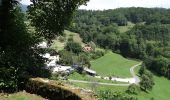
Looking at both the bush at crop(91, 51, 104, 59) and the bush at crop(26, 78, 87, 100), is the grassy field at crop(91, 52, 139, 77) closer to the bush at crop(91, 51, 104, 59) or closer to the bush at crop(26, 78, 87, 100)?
the bush at crop(91, 51, 104, 59)

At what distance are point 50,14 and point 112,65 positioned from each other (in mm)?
132628

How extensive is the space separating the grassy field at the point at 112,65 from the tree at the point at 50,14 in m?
116

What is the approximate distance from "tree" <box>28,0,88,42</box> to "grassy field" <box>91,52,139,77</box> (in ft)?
382

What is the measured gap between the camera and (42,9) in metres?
21.9

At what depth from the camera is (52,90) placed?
15578 mm

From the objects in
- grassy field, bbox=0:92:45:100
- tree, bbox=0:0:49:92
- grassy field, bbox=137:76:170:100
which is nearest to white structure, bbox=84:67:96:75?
grassy field, bbox=137:76:170:100

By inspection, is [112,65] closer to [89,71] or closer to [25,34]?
[89,71]

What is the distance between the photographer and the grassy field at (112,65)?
5664 inches

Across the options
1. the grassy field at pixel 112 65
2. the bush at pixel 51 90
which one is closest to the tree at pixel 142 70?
the grassy field at pixel 112 65

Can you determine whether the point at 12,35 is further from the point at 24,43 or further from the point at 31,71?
the point at 31,71

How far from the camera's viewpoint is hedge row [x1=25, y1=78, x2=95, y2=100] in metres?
14.4

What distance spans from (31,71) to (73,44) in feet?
479

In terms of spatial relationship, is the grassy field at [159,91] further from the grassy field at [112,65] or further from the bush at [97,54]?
the bush at [97,54]

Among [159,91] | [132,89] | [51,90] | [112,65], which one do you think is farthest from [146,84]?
[51,90]
